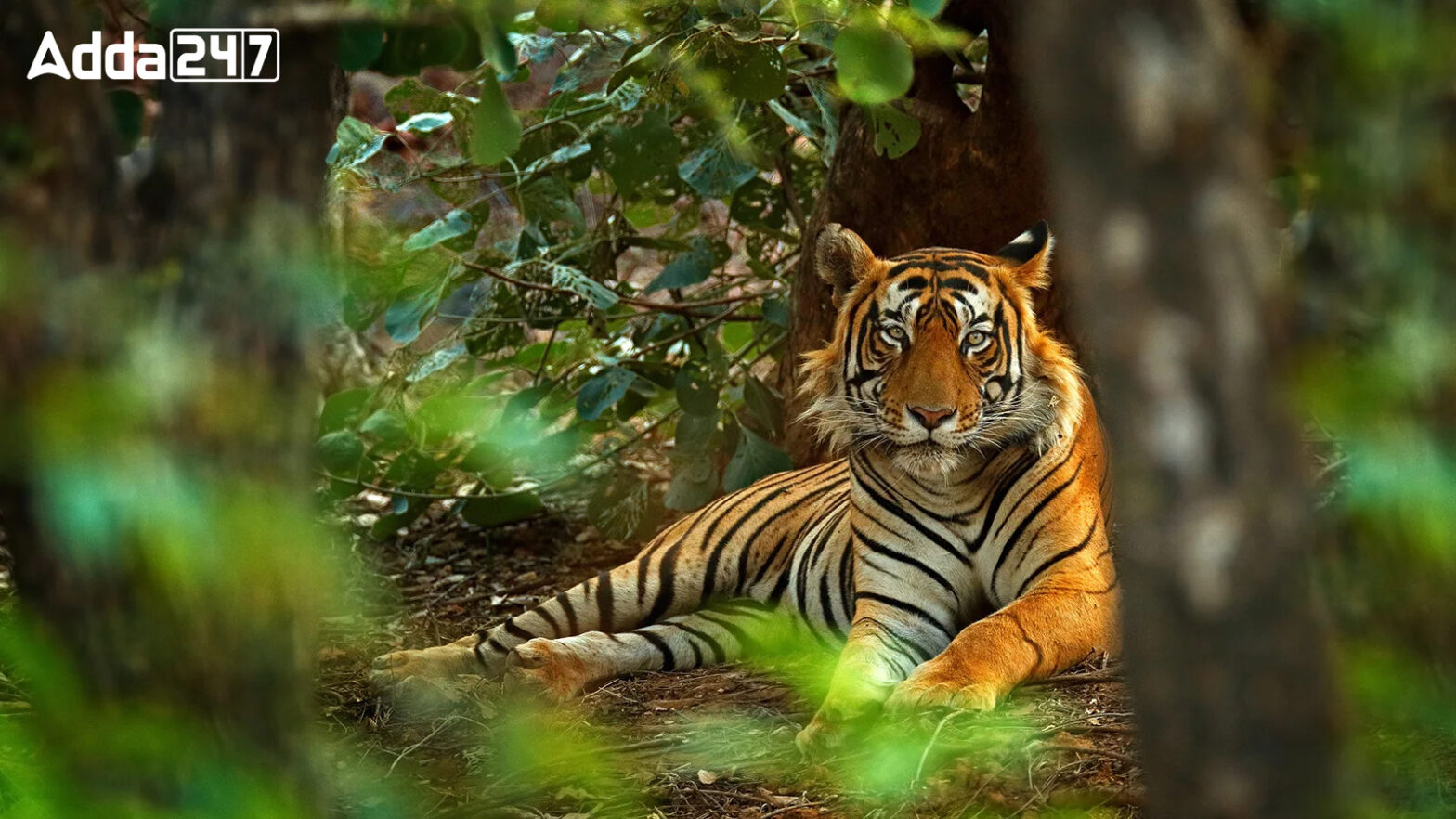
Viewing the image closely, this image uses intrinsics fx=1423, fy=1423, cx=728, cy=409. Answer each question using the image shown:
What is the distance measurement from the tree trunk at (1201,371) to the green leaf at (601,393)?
16.1 ft

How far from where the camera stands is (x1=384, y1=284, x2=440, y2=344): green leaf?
541 centimetres

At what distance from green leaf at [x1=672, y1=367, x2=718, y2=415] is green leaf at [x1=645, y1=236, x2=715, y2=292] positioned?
38 cm

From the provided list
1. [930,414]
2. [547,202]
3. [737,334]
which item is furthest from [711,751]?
[737,334]

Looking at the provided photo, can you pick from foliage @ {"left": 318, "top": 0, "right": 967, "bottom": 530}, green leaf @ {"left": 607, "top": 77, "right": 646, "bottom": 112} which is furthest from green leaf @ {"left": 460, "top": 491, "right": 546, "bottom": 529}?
green leaf @ {"left": 607, "top": 77, "right": 646, "bottom": 112}

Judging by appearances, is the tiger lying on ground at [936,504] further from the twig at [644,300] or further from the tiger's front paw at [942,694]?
the twig at [644,300]

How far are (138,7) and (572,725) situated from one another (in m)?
2.31

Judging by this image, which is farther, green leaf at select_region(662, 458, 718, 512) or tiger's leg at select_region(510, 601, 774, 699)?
green leaf at select_region(662, 458, 718, 512)

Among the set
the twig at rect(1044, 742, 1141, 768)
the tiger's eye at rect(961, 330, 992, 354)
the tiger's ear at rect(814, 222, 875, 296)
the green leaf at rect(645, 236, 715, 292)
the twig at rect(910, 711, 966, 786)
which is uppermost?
the green leaf at rect(645, 236, 715, 292)

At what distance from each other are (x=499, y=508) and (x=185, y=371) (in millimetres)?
4895

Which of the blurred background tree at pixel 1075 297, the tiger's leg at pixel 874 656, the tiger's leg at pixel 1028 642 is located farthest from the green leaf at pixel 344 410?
the blurred background tree at pixel 1075 297

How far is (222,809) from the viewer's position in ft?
4.13

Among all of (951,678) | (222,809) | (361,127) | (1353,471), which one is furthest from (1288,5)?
(361,127)

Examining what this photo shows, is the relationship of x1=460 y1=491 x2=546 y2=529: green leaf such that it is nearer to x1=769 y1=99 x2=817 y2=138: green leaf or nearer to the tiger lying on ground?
the tiger lying on ground

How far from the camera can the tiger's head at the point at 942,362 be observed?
13.6ft
